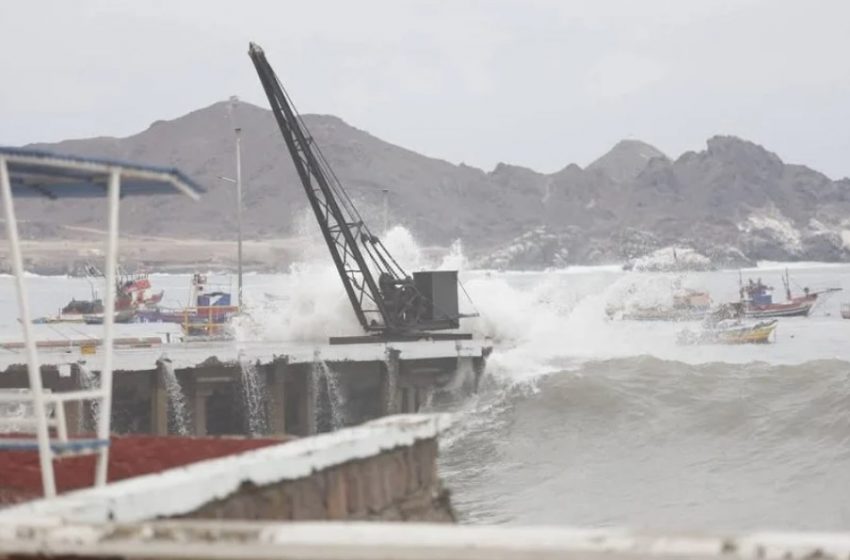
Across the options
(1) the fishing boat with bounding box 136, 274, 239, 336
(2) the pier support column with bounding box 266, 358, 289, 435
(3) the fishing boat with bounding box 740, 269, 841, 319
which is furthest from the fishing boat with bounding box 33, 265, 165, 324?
(2) the pier support column with bounding box 266, 358, 289, 435

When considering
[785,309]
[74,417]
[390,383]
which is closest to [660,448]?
[390,383]

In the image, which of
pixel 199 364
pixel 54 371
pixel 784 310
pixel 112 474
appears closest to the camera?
pixel 112 474

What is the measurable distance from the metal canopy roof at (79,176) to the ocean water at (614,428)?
44.8ft

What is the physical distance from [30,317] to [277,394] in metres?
19.3

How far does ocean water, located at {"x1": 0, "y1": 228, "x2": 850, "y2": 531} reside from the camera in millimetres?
23469

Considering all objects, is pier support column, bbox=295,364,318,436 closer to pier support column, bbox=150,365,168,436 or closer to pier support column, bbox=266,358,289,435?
pier support column, bbox=266,358,289,435

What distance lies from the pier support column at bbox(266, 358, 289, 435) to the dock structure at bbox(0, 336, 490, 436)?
0.8 inches

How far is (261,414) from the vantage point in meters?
26.9

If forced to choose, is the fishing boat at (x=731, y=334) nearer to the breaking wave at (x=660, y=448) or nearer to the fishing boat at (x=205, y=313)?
the fishing boat at (x=205, y=313)

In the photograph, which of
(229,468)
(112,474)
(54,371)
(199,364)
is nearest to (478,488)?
(199,364)

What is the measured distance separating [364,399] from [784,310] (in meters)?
78.5

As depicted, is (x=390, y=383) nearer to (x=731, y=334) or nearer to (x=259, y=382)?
(x=259, y=382)

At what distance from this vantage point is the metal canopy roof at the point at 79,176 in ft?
26.1

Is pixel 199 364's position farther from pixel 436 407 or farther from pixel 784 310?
pixel 784 310
